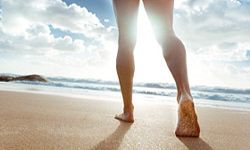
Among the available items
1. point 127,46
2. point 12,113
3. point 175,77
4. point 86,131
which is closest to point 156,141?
point 86,131

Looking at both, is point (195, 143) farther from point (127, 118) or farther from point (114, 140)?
point (127, 118)

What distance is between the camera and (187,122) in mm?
1973

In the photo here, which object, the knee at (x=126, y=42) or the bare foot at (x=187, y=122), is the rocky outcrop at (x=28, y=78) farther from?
the bare foot at (x=187, y=122)

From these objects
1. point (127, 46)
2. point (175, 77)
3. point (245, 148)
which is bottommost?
point (245, 148)

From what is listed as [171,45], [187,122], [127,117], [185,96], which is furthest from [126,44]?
[187,122]

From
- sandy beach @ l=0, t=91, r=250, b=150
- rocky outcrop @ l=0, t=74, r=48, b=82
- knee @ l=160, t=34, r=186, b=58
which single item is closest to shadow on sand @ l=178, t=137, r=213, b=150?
sandy beach @ l=0, t=91, r=250, b=150

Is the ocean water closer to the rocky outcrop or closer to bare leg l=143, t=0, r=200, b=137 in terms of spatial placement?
the rocky outcrop

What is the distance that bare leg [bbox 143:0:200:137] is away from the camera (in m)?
1.97

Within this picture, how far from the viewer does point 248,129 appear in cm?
253

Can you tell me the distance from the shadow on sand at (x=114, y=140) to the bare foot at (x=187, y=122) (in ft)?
1.11

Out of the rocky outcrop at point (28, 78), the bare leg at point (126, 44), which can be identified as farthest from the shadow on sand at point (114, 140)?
the rocky outcrop at point (28, 78)

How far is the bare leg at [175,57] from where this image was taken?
1.97 m

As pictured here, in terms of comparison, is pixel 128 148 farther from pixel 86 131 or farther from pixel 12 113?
pixel 12 113

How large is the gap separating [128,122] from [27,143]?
3.54 ft
